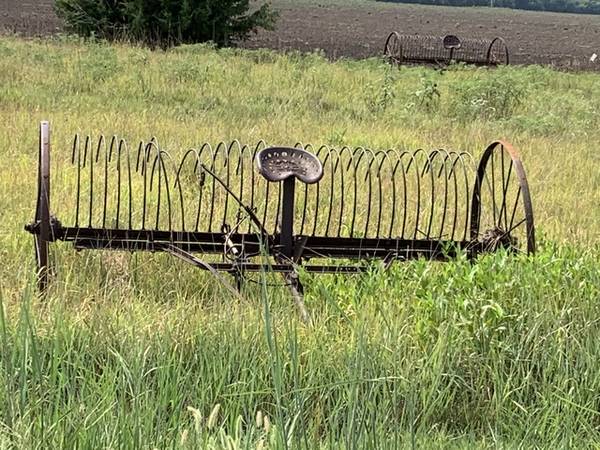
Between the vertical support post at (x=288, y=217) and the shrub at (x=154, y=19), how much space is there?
1467 centimetres

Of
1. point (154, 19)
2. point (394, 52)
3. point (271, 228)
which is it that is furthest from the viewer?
point (394, 52)

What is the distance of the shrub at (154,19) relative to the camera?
1820cm

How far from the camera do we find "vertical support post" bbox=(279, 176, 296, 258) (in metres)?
3.85

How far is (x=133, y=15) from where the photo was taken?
18.1 m

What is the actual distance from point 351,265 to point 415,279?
0.81 m

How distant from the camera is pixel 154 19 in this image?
18594mm

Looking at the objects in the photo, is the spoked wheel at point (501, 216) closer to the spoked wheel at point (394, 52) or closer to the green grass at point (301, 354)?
the green grass at point (301, 354)

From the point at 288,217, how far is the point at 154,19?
15908mm

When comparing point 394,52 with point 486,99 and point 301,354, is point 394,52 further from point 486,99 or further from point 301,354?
point 301,354

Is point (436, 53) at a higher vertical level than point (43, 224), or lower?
higher

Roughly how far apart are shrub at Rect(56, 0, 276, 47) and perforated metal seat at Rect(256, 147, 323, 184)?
14408mm

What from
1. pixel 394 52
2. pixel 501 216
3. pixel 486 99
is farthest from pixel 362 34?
pixel 501 216

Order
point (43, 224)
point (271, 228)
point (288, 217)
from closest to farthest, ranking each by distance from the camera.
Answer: point (43, 224), point (288, 217), point (271, 228)

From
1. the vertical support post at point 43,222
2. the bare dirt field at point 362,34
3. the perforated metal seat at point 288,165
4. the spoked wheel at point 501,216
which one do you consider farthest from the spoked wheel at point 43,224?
the bare dirt field at point 362,34
